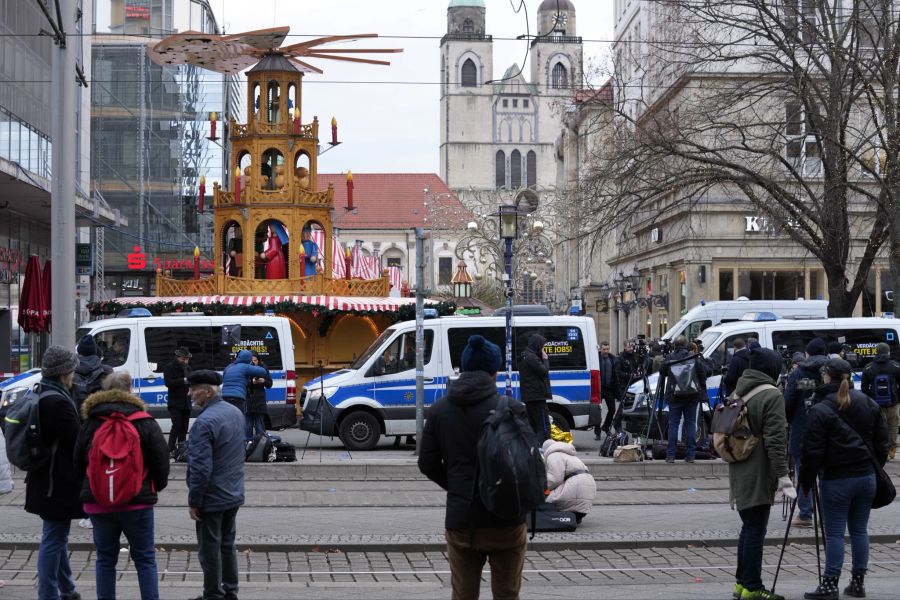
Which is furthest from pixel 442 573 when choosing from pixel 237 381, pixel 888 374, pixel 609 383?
pixel 609 383

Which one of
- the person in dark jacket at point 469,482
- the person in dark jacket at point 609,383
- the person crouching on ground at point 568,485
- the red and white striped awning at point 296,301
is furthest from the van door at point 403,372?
the person in dark jacket at point 469,482

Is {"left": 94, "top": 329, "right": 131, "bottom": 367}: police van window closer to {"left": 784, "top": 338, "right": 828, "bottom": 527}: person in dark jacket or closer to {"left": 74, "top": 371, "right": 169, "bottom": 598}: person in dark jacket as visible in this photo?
{"left": 784, "top": 338, "right": 828, "bottom": 527}: person in dark jacket

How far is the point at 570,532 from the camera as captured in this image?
40.2 feet

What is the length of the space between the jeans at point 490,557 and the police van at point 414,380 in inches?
551

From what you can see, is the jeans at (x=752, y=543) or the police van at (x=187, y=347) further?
the police van at (x=187, y=347)

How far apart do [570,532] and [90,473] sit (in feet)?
18.8

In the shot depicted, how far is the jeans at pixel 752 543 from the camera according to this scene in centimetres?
865

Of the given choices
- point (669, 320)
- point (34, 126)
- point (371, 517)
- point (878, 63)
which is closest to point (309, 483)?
point (371, 517)

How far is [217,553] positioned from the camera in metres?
8.31

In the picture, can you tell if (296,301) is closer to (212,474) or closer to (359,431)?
(359,431)

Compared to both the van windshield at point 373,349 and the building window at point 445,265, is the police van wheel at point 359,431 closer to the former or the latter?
the van windshield at point 373,349

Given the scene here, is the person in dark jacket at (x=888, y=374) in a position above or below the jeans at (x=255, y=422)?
above

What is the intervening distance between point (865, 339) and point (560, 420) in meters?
5.38

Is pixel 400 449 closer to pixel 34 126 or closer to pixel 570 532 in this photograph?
pixel 570 532
